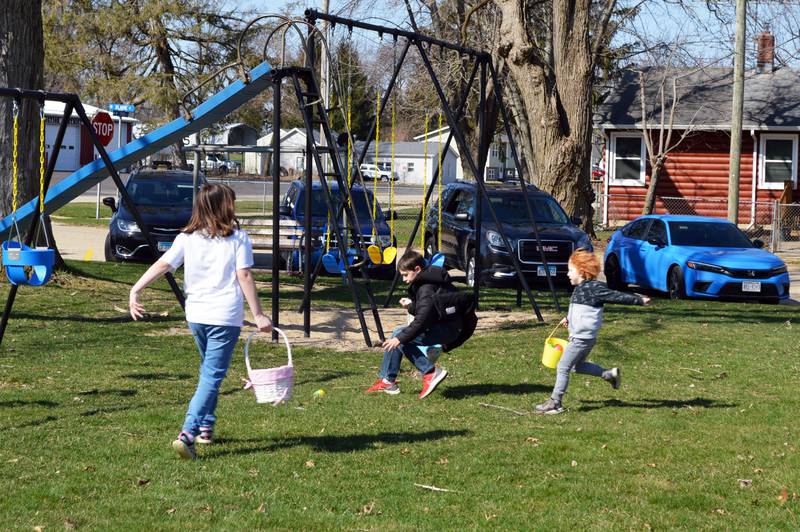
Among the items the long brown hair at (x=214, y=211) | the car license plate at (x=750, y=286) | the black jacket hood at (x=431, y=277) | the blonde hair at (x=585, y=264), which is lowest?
the car license plate at (x=750, y=286)

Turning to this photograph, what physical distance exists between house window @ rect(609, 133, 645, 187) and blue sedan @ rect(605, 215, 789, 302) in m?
14.9

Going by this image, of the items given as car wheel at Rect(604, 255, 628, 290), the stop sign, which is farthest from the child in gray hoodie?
the stop sign

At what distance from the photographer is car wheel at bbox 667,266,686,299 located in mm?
17844

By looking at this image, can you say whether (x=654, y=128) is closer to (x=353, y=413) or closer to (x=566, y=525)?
(x=353, y=413)

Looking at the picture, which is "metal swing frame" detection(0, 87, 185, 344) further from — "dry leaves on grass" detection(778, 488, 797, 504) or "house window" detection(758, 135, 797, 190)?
"house window" detection(758, 135, 797, 190)

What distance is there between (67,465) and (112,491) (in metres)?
0.62

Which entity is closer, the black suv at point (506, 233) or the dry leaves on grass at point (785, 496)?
the dry leaves on grass at point (785, 496)

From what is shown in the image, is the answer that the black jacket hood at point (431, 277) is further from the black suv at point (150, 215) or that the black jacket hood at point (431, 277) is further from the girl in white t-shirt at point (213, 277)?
the black suv at point (150, 215)

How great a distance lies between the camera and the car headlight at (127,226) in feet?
64.1

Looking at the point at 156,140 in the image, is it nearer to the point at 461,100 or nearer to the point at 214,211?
the point at 461,100

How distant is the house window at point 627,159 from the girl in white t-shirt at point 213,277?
29.5 m

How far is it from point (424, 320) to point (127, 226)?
40.4 ft

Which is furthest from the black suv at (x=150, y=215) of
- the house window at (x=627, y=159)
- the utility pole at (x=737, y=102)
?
the house window at (x=627, y=159)

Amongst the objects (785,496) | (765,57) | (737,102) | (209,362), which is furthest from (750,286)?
(765,57)
